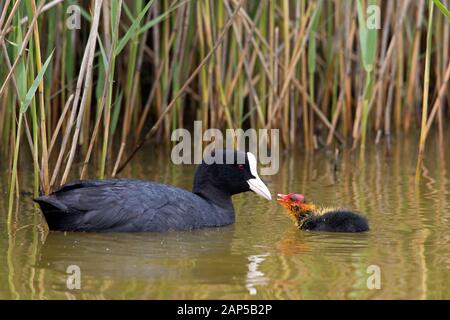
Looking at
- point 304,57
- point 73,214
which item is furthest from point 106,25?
point 304,57

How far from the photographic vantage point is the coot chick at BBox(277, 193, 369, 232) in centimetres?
538

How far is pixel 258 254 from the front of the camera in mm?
4941

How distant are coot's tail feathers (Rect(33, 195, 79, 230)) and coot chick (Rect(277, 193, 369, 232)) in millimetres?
1147

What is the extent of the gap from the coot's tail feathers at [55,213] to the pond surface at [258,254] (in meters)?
0.06

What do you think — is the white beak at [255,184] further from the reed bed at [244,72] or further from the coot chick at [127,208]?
the reed bed at [244,72]

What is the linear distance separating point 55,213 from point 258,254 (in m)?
1.10

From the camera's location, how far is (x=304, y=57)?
25.4 feet

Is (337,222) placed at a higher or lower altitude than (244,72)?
lower

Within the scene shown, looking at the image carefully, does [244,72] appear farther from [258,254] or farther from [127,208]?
[258,254]

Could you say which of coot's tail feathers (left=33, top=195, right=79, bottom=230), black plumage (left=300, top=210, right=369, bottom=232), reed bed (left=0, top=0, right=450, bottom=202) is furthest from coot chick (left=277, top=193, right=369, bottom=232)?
reed bed (left=0, top=0, right=450, bottom=202)

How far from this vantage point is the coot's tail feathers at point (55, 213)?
5250 mm

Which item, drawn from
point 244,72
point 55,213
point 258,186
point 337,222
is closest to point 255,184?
point 258,186

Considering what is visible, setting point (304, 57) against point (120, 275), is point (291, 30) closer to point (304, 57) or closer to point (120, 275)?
point (304, 57)
